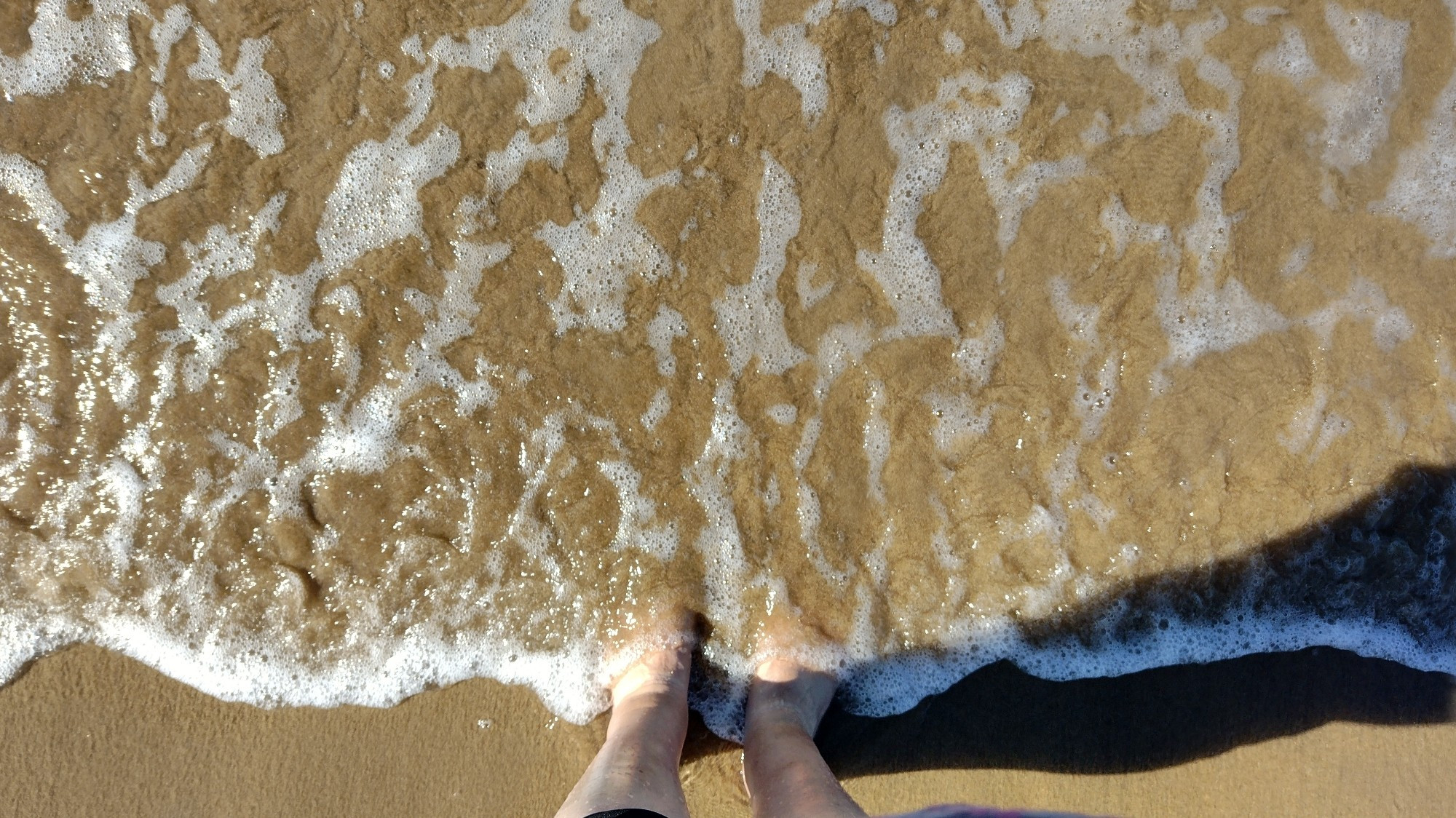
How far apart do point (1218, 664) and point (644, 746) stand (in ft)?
6.22

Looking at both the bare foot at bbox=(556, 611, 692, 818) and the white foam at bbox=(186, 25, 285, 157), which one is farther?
the white foam at bbox=(186, 25, 285, 157)

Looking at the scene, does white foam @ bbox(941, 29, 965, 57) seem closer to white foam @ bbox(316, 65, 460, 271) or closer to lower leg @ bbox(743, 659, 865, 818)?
white foam @ bbox(316, 65, 460, 271)

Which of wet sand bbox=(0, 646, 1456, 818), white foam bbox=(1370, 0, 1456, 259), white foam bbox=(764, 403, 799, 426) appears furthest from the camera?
white foam bbox=(1370, 0, 1456, 259)

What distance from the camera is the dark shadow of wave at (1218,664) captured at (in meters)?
2.16

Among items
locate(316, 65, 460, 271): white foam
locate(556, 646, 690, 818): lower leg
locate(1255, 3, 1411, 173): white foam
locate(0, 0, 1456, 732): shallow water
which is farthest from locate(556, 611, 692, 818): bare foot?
locate(1255, 3, 1411, 173): white foam

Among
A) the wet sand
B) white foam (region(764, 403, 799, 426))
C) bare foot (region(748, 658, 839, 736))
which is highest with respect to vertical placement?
white foam (region(764, 403, 799, 426))

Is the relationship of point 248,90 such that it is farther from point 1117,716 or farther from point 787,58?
point 1117,716

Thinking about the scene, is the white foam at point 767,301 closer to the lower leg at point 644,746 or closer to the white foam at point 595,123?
the white foam at point 595,123

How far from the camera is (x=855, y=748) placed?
7.10 feet

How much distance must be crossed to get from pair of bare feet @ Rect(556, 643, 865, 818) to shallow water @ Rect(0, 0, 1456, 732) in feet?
0.45

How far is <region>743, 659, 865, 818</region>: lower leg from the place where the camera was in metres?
1.63

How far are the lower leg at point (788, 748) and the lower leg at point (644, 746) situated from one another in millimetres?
212

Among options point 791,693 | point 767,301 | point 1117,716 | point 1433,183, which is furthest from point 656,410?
point 1433,183

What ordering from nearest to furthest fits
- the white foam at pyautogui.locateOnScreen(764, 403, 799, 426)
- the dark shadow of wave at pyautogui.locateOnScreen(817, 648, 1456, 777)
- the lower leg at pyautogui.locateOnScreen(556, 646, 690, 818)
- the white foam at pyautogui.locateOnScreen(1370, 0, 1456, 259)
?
the lower leg at pyautogui.locateOnScreen(556, 646, 690, 818) < the dark shadow of wave at pyautogui.locateOnScreen(817, 648, 1456, 777) < the white foam at pyautogui.locateOnScreen(764, 403, 799, 426) < the white foam at pyautogui.locateOnScreen(1370, 0, 1456, 259)
